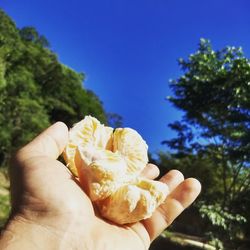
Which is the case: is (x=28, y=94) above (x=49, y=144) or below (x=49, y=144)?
above

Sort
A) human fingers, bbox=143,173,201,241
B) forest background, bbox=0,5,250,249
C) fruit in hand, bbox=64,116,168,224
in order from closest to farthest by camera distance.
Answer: fruit in hand, bbox=64,116,168,224
human fingers, bbox=143,173,201,241
forest background, bbox=0,5,250,249

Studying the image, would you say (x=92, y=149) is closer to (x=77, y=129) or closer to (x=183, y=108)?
(x=77, y=129)

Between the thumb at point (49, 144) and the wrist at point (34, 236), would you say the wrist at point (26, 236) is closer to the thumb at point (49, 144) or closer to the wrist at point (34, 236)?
the wrist at point (34, 236)

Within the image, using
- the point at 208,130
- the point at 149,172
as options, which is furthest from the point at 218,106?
the point at 149,172

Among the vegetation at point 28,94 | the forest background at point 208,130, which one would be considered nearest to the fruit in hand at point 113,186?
the forest background at point 208,130

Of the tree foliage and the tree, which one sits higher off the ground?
the tree foliage

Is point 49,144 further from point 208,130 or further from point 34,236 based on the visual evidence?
point 208,130

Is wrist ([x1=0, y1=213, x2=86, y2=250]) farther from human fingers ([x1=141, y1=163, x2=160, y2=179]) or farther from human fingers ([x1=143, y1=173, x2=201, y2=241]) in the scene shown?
human fingers ([x1=141, y1=163, x2=160, y2=179])

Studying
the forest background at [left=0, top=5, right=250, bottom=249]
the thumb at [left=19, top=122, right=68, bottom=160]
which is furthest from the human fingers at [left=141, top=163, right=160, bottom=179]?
the forest background at [left=0, top=5, right=250, bottom=249]
